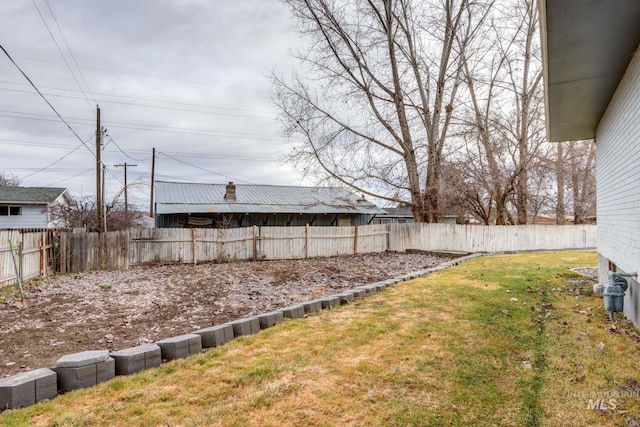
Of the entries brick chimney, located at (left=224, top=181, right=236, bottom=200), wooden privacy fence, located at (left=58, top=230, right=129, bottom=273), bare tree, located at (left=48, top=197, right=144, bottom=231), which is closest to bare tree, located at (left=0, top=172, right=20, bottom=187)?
bare tree, located at (left=48, top=197, right=144, bottom=231)

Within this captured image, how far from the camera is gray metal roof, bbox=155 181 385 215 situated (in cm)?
1695

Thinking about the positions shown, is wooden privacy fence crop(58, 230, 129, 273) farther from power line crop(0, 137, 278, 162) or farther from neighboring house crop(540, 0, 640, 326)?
neighboring house crop(540, 0, 640, 326)

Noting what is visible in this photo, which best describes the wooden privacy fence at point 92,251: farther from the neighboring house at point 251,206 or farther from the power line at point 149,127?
the power line at point 149,127

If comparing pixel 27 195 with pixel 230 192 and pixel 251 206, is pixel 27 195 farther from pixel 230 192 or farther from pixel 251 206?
pixel 251 206

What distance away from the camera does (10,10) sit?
741cm

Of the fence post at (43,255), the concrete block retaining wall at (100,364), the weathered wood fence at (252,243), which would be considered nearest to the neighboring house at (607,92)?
the concrete block retaining wall at (100,364)

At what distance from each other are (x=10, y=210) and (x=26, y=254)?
17915mm

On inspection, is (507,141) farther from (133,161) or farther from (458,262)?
(133,161)

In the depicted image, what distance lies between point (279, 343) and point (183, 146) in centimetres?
2607

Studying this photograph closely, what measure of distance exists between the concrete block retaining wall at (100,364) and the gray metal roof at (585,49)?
432 cm

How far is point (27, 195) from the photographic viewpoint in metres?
22.0

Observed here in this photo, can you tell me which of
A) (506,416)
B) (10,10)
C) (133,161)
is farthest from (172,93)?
(506,416)

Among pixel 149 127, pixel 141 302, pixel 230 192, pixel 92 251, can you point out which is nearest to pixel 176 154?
pixel 149 127

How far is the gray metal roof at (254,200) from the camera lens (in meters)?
17.0
